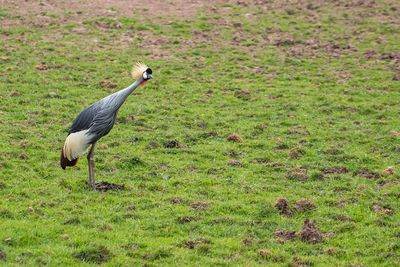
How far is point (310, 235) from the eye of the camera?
40.5ft

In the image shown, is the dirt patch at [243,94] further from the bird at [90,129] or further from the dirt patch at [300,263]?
the dirt patch at [300,263]

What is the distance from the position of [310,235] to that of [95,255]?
3626mm

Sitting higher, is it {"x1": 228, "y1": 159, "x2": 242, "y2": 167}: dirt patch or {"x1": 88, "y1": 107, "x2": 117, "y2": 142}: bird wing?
{"x1": 88, "y1": 107, "x2": 117, "y2": 142}: bird wing

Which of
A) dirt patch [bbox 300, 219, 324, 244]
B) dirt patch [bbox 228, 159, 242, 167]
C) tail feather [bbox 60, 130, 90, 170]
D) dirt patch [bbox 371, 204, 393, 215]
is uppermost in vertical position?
tail feather [bbox 60, 130, 90, 170]

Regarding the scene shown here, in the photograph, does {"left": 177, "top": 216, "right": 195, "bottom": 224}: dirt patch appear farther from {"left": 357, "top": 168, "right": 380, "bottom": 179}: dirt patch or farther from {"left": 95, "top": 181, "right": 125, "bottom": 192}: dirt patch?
{"left": 357, "top": 168, "right": 380, "bottom": 179}: dirt patch

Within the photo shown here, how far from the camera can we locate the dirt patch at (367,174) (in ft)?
51.4

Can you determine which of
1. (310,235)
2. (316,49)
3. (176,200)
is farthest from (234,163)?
(316,49)

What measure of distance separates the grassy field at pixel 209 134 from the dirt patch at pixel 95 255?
2 cm

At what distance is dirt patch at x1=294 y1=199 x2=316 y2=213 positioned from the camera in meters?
13.6

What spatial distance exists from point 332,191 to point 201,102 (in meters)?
7.35

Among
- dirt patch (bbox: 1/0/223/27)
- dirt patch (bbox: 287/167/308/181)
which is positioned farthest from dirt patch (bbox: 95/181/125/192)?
dirt patch (bbox: 1/0/223/27)

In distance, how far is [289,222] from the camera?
13109 millimetres

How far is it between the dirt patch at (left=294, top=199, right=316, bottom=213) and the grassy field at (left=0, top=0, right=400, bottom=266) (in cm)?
5

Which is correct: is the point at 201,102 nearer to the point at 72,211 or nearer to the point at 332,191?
the point at 332,191
